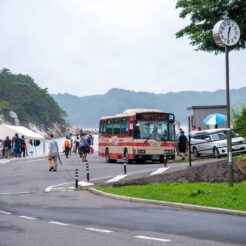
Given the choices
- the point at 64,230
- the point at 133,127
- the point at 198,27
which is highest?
the point at 198,27

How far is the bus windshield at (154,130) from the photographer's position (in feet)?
126

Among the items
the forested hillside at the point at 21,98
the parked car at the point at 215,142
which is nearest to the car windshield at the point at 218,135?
the parked car at the point at 215,142

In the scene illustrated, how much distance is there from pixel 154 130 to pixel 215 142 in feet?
11.2

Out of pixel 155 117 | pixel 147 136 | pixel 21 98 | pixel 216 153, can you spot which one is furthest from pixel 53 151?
pixel 21 98

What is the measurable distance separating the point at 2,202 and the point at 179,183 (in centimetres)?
592

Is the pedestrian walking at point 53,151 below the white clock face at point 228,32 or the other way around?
below

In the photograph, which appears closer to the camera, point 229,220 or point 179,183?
point 229,220

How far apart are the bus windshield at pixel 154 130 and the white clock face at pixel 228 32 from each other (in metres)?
19.2

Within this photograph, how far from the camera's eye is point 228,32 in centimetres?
1945

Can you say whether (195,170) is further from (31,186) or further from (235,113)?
(235,113)

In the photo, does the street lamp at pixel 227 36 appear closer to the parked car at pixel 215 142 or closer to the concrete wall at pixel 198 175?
the concrete wall at pixel 198 175

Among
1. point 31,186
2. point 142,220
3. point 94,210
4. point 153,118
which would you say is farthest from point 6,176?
point 142,220

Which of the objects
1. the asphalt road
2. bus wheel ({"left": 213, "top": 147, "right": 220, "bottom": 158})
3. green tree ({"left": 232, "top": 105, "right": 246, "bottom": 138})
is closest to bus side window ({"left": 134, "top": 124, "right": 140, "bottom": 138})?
bus wheel ({"left": 213, "top": 147, "right": 220, "bottom": 158})

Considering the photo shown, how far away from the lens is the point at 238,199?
17.3m
